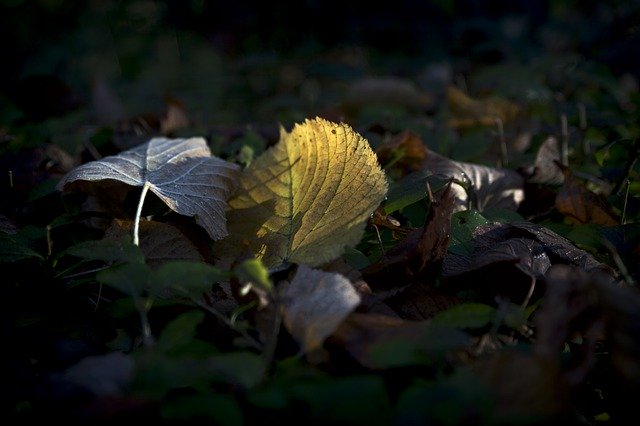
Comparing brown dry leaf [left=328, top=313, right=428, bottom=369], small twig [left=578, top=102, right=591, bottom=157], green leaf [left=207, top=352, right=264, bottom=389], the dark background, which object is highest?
green leaf [left=207, top=352, right=264, bottom=389]

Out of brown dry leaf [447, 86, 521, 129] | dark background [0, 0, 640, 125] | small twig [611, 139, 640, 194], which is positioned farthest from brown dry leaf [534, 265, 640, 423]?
dark background [0, 0, 640, 125]

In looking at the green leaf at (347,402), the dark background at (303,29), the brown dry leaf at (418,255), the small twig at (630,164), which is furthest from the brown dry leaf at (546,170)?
Answer: the dark background at (303,29)

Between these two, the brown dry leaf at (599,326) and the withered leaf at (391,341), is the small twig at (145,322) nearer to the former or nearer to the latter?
the withered leaf at (391,341)

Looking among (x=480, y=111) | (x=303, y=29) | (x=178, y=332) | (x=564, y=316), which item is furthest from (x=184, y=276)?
(x=303, y=29)

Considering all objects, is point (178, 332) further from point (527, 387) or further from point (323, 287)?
point (527, 387)

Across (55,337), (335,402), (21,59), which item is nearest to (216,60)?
(21,59)

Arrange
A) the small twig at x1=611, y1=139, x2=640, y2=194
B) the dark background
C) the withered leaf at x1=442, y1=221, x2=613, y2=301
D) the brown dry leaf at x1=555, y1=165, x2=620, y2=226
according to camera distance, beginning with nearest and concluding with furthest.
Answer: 1. the withered leaf at x1=442, y1=221, x2=613, y2=301
2. the brown dry leaf at x1=555, y1=165, x2=620, y2=226
3. the small twig at x1=611, y1=139, x2=640, y2=194
4. the dark background

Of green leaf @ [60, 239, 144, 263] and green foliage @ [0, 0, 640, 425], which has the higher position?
green leaf @ [60, 239, 144, 263]

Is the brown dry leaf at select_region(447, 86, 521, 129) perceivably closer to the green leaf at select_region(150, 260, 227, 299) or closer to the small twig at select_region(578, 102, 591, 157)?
the small twig at select_region(578, 102, 591, 157)
